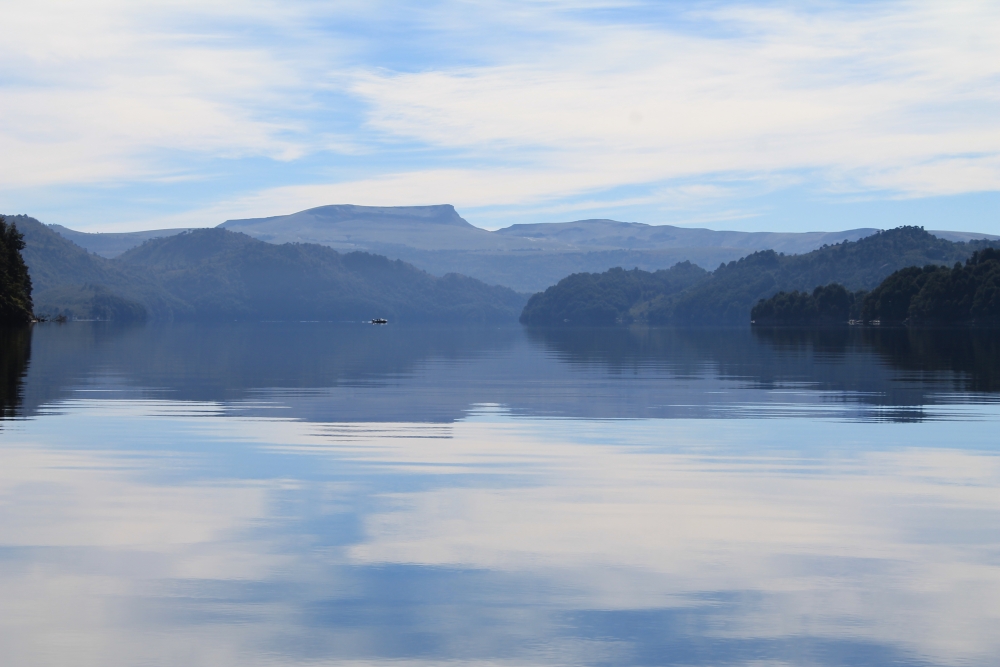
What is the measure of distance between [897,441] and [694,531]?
16277mm

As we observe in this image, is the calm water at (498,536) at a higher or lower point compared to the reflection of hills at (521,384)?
lower

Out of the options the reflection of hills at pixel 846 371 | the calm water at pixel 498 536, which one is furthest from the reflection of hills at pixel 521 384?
the calm water at pixel 498 536

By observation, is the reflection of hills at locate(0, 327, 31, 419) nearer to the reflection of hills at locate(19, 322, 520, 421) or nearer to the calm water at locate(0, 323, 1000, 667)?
the reflection of hills at locate(19, 322, 520, 421)

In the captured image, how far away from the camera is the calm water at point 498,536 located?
587 inches

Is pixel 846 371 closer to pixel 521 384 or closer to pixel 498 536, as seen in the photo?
pixel 521 384

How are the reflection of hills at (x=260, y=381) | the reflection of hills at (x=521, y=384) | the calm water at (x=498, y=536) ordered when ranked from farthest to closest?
the reflection of hills at (x=260, y=381) → the reflection of hills at (x=521, y=384) → the calm water at (x=498, y=536)

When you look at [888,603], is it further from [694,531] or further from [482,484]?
[482,484]

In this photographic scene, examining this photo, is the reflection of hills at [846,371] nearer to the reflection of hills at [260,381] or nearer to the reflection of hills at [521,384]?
the reflection of hills at [521,384]

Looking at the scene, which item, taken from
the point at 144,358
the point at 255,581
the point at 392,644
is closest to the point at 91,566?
the point at 255,581

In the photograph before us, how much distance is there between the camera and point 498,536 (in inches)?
827

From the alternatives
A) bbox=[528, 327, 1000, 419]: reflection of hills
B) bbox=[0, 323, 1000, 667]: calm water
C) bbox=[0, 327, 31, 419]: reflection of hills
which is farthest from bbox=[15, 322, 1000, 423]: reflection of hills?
bbox=[0, 323, 1000, 667]: calm water

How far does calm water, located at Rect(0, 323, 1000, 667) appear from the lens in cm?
1491

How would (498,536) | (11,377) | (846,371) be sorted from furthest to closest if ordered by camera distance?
(846,371) → (11,377) → (498,536)

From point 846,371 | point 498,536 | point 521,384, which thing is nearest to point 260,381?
point 521,384
